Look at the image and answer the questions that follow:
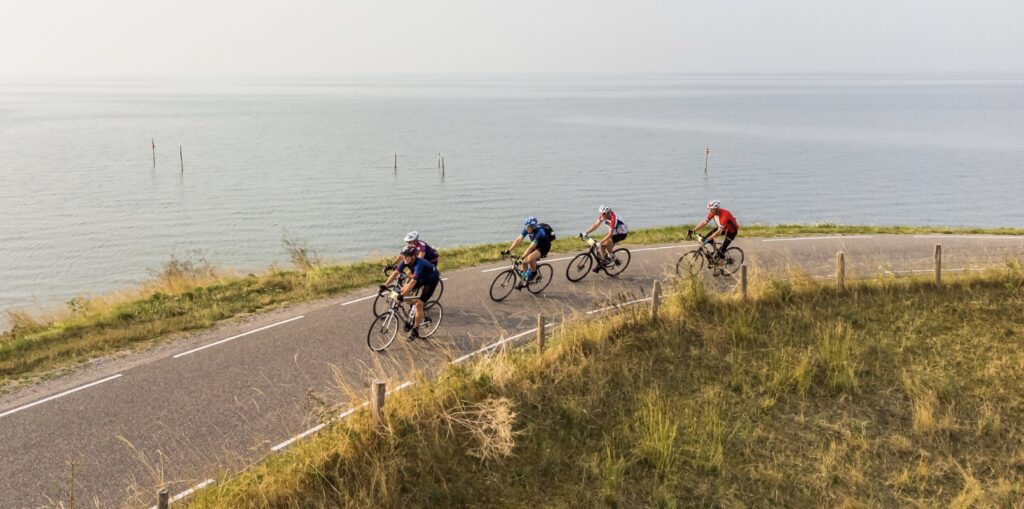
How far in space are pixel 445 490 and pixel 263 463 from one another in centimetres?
248

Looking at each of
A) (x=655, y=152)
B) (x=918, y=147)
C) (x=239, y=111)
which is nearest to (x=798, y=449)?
(x=655, y=152)

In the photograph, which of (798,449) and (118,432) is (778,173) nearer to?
(798,449)

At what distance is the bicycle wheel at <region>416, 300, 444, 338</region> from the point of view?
51.1ft

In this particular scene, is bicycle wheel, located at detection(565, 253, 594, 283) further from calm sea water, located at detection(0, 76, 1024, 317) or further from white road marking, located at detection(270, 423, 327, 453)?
calm sea water, located at detection(0, 76, 1024, 317)

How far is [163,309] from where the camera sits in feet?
59.1


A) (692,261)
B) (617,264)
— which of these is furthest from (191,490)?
(692,261)

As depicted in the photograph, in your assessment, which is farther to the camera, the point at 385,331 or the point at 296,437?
the point at 385,331

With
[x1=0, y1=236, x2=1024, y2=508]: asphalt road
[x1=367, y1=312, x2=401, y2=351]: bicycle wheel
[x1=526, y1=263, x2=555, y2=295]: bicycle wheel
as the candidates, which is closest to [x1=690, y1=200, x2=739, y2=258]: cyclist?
[x1=0, y1=236, x2=1024, y2=508]: asphalt road

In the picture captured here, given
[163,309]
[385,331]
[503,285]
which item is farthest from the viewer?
[503,285]

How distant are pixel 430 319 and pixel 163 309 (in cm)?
710

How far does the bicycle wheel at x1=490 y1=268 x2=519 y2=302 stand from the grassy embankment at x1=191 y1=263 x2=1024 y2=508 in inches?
175

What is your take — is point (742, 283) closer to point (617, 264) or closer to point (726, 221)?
point (726, 221)

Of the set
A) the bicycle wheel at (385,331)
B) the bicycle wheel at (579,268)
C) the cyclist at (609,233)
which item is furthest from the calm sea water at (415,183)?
the bicycle wheel at (385,331)

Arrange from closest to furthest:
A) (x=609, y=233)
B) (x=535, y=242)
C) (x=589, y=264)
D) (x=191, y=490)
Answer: (x=191, y=490) < (x=535, y=242) < (x=609, y=233) < (x=589, y=264)
